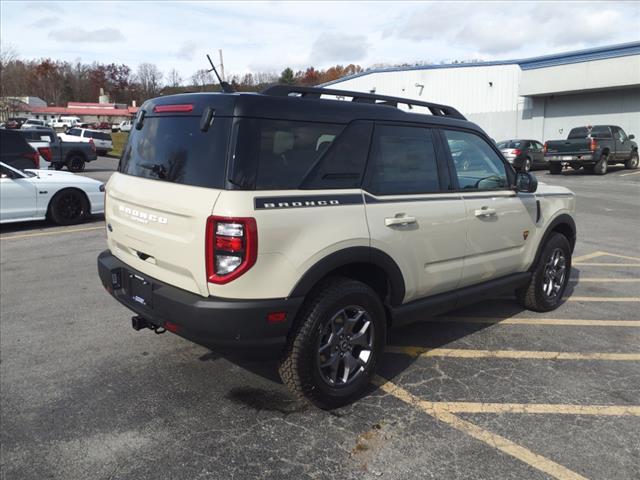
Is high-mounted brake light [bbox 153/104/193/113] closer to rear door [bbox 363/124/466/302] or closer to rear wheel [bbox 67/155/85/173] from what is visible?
rear door [bbox 363/124/466/302]

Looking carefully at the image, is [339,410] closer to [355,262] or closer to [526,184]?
[355,262]

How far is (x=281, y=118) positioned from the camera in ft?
9.89

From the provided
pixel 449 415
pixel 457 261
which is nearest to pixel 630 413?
pixel 449 415

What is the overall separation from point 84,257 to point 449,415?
19.1ft

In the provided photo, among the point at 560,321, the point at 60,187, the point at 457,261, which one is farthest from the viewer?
the point at 60,187

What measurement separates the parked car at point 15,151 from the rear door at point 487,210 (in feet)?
33.7

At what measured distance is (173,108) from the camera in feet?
11.0

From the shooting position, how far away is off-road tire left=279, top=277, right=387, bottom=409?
3078mm

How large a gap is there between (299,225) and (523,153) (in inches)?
870

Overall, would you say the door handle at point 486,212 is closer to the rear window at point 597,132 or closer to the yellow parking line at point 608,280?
the yellow parking line at point 608,280

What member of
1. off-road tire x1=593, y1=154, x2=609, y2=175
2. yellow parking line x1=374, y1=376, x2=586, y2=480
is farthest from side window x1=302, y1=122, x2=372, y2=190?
off-road tire x1=593, y1=154, x2=609, y2=175

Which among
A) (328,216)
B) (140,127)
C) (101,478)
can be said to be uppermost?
(140,127)

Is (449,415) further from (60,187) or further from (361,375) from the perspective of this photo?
(60,187)

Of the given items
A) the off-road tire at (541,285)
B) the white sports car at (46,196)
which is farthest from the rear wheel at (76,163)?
the off-road tire at (541,285)
